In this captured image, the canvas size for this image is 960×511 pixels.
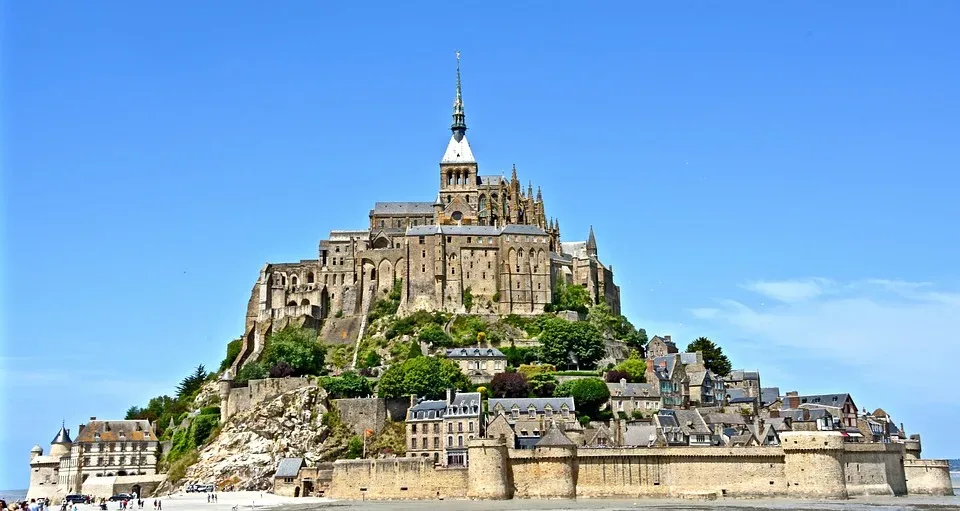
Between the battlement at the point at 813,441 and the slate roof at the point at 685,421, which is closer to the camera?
the battlement at the point at 813,441

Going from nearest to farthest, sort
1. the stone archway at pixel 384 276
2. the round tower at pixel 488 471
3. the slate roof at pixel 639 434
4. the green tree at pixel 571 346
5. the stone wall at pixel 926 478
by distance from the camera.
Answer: the round tower at pixel 488 471 → the slate roof at pixel 639 434 → the stone wall at pixel 926 478 → the green tree at pixel 571 346 → the stone archway at pixel 384 276

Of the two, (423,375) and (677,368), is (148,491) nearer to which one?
(423,375)

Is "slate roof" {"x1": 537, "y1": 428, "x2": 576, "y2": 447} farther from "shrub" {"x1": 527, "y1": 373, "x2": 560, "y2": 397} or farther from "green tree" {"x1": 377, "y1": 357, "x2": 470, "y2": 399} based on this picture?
"shrub" {"x1": 527, "y1": 373, "x2": 560, "y2": 397}

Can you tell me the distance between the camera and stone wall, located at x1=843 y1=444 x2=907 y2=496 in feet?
222

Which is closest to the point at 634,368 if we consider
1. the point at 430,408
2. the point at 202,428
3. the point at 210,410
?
the point at 430,408

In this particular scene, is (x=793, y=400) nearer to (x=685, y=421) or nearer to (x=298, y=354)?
(x=685, y=421)

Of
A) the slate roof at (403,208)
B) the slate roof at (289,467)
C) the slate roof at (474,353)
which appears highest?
the slate roof at (403,208)

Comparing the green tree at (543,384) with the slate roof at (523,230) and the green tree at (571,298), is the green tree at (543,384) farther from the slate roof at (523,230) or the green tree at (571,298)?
the slate roof at (523,230)

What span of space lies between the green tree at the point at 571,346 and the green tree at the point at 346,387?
1635 centimetres

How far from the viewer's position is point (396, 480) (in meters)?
69.1

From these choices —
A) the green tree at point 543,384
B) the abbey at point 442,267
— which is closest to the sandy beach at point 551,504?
the green tree at point 543,384

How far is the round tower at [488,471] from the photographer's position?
219 feet

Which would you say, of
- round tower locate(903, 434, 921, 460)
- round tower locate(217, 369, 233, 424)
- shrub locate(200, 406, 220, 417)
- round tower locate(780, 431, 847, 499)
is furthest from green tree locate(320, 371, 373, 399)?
round tower locate(903, 434, 921, 460)

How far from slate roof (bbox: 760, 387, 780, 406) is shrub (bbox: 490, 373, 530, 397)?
2347 cm
